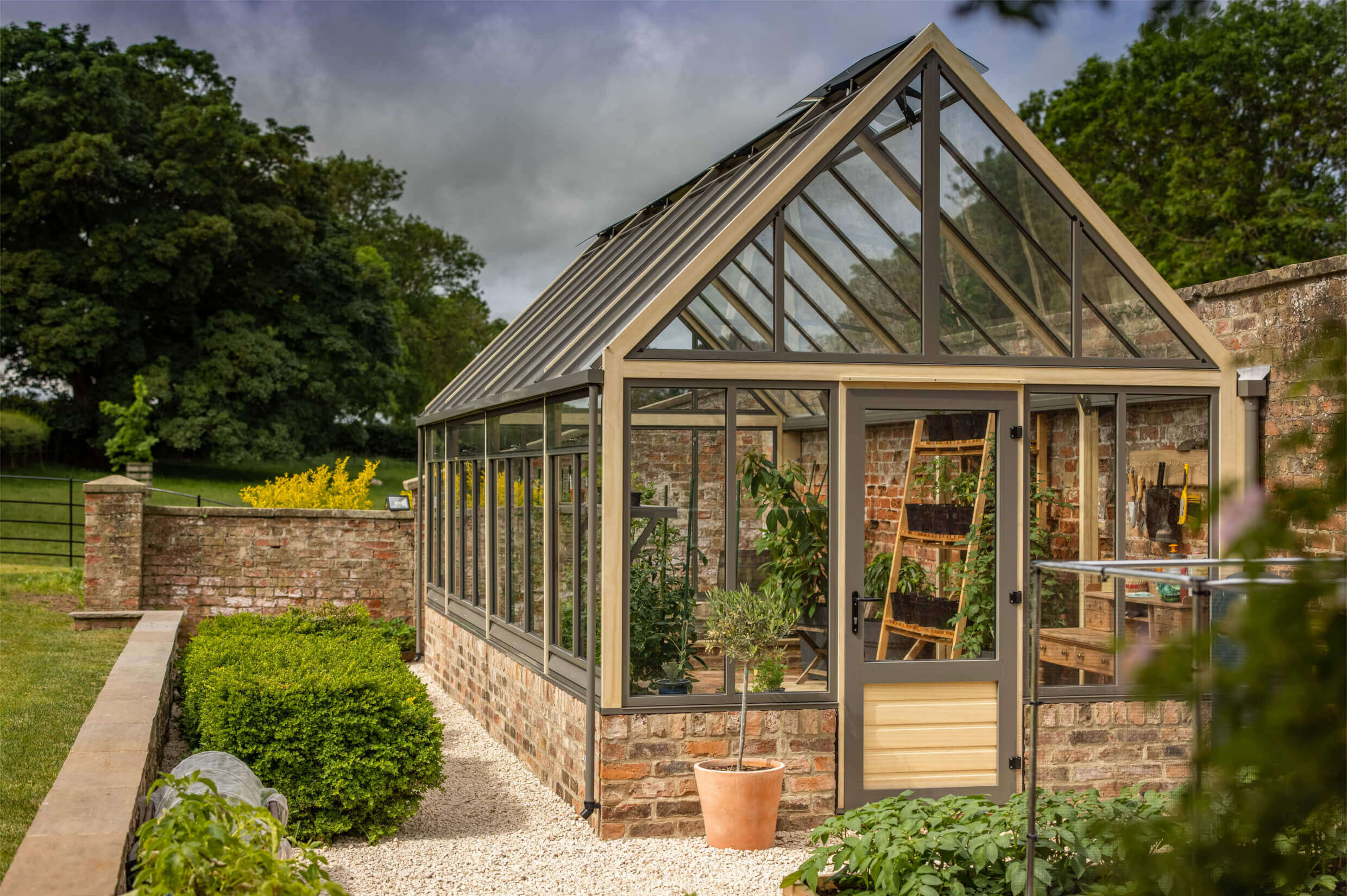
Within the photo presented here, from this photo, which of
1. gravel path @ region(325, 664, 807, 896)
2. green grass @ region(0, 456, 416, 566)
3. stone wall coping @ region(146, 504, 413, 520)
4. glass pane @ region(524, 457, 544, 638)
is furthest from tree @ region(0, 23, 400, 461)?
gravel path @ region(325, 664, 807, 896)

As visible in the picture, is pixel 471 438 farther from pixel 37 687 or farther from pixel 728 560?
pixel 728 560

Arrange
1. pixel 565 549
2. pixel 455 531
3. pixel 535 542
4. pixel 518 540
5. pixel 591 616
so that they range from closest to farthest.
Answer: pixel 591 616, pixel 565 549, pixel 535 542, pixel 518 540, pixel 455 531

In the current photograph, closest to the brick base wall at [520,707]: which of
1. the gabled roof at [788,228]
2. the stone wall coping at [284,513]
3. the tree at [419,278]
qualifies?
the gabled roof at [788,228]

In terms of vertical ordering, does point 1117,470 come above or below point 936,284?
below

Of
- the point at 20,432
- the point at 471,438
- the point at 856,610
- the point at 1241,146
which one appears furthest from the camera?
the point at 20,432

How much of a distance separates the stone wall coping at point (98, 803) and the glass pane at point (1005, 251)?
17.1 ft

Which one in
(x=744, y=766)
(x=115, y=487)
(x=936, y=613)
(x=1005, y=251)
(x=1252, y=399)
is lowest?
(x=744, y=766)

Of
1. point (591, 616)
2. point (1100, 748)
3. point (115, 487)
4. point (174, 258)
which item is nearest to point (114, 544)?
point (115, 487)

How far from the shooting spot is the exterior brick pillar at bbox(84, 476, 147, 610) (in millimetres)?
12672

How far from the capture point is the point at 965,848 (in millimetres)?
4867

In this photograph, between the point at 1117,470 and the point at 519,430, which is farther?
the point at 519,430

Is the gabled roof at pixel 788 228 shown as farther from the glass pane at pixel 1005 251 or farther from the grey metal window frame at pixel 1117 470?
the grey metal window frame at pixel 1117 470

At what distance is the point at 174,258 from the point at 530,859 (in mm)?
24021

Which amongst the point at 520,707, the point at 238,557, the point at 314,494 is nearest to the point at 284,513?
the point at 238,557
